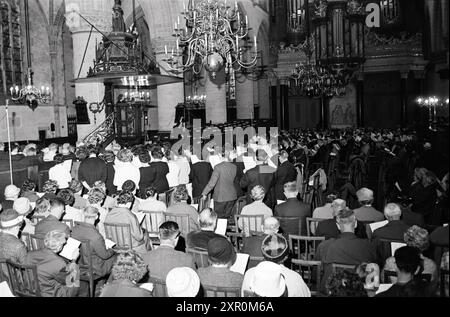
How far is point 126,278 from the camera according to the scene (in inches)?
137

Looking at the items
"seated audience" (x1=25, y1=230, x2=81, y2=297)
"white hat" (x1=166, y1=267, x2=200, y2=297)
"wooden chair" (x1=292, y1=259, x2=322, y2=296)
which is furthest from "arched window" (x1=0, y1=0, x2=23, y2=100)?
"white hat" (x1=166, y1=267, x2=200, y2=297)

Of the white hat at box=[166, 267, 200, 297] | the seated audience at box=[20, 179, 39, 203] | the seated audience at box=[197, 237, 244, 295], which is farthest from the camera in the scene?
the seated audience at box=[20, 179, 39, 203]

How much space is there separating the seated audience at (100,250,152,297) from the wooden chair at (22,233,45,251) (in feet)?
5.99

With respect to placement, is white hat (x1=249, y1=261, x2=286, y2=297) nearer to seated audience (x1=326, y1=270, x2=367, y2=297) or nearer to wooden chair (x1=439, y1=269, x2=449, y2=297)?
seated audience (x1=326, y1=270, x2=367, y2=297)

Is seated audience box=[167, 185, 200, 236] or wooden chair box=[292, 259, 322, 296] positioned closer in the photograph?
wooden chair box=[292, 259, 322, 296]

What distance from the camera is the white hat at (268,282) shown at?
10.8 ft

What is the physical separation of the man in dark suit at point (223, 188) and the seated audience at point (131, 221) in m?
2.52

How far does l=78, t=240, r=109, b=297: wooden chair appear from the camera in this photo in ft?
16.3

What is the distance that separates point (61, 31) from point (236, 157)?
18.4 meters

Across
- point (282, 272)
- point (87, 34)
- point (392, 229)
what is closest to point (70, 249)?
point (282, 272)

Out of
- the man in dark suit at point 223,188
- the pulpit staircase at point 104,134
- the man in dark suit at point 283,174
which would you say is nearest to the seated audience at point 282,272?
the man in dark suit at point 223,188

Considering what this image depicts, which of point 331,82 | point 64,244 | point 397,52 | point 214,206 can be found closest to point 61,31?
point 331,82

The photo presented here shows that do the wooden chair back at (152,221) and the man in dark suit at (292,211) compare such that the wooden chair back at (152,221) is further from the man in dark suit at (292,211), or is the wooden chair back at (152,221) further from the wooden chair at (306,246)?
the wooden chair at (306,246)
